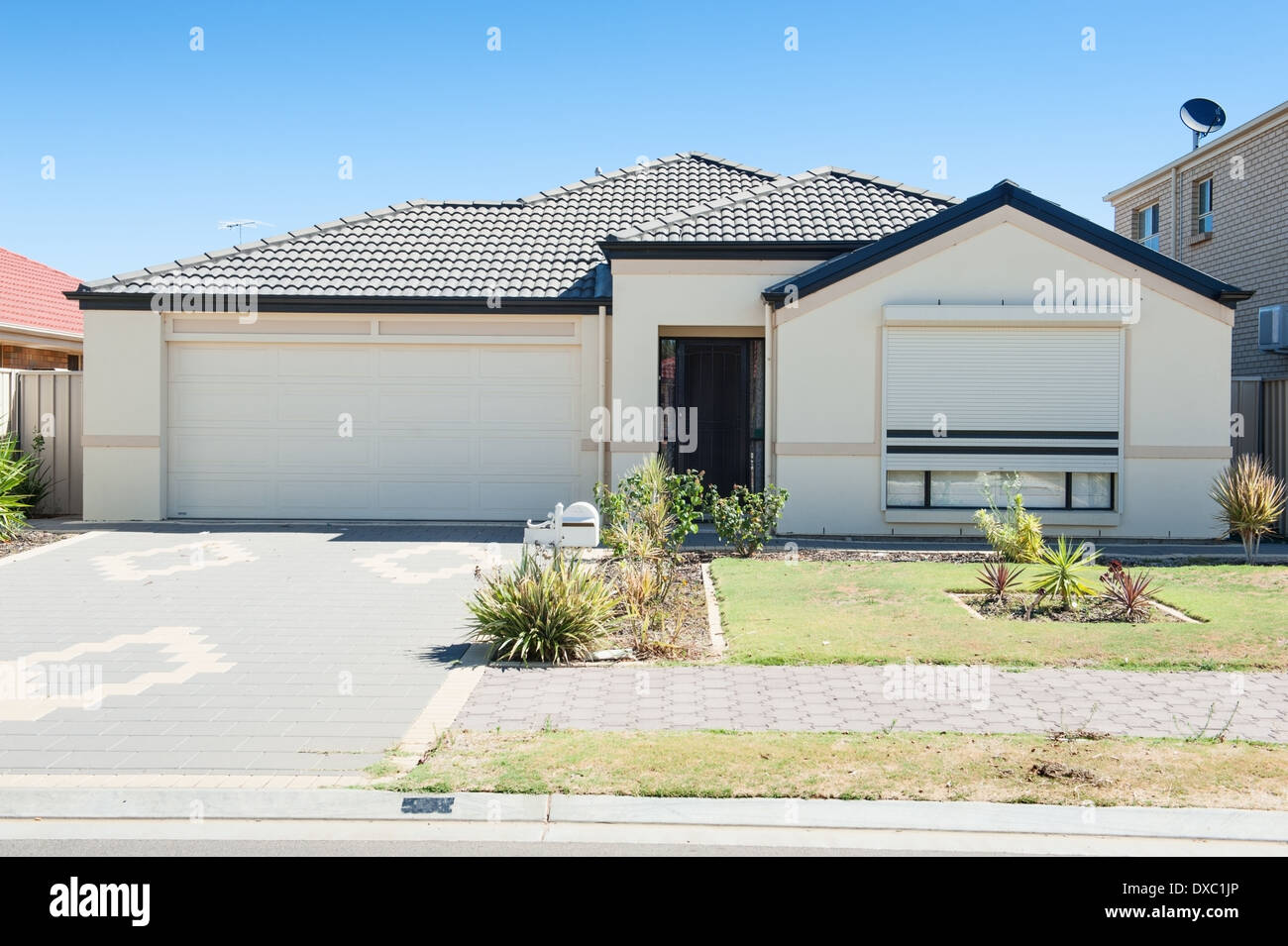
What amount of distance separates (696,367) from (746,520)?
12.9ft

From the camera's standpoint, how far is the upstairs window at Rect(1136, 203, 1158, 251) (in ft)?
80.7

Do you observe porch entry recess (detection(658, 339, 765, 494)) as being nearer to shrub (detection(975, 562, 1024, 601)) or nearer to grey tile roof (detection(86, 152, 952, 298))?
grey tile roof (detection(86, 152, 952, 298))

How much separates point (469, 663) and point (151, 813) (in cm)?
307

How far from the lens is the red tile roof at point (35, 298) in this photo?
22797mm

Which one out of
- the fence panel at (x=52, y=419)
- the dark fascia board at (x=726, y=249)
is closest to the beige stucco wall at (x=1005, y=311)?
the dark fascia board at (x=726, y=249)

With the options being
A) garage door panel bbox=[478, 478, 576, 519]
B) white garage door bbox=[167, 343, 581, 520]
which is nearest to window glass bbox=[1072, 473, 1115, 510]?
garage door panel bbox=[478, 478, 576, 519]

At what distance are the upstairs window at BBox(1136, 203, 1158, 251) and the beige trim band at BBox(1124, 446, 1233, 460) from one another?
36.2 feet

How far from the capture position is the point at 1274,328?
747 inches

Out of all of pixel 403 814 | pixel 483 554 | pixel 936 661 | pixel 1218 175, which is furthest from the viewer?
pixel 1218 175

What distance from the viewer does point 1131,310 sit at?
14.8m

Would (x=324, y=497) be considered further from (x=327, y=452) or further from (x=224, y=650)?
(x=224, y=650)

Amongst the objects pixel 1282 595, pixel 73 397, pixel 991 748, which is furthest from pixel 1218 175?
pixel 73 397

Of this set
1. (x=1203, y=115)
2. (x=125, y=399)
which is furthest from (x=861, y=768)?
(x=1203, y=115)

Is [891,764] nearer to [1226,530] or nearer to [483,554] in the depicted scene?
[483,554]
